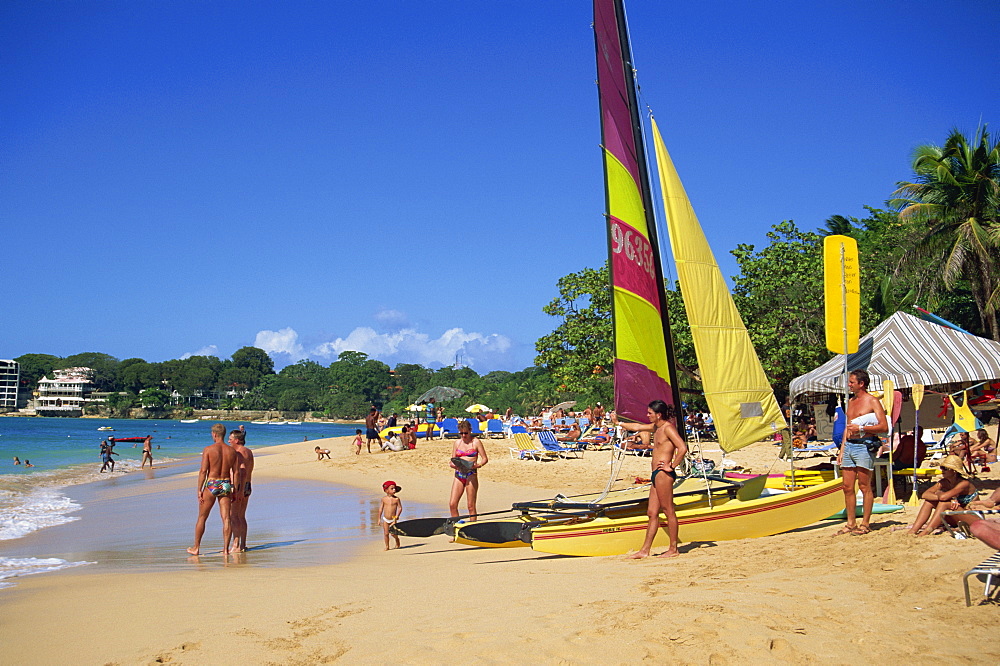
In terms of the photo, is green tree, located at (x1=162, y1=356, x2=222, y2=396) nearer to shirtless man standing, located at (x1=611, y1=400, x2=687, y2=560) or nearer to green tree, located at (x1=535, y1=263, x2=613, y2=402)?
green tree, located at (x1=535, y1=263, x2=613, y2=402)

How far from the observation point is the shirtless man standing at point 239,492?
26.3ft

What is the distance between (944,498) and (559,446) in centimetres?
1415

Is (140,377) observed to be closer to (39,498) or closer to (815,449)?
(39,498)

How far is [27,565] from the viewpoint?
24.8ft

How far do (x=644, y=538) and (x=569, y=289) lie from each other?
787 inches

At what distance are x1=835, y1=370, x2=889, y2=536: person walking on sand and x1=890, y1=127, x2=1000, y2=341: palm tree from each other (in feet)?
59.3

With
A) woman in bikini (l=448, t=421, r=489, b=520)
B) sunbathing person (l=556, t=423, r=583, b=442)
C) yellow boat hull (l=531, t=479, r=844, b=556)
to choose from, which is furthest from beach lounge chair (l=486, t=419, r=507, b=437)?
yellow boat hull (l=531, t=479, r=844, b=556)

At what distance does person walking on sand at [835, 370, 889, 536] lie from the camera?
6.49 m

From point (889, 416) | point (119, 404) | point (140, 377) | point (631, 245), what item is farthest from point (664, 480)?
A: point (140, 377)

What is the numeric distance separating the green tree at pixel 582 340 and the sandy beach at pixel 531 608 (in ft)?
56.0

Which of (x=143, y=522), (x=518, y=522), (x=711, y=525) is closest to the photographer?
(x=711, y=525)

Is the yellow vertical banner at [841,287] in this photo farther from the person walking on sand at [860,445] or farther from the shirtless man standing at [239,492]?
the shirtless man standing at [239,492]

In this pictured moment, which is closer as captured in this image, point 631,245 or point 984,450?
point 631,245

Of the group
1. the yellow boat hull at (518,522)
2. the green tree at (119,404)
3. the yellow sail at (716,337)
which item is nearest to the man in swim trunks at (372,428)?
the yellow boat hull at (518,522)
